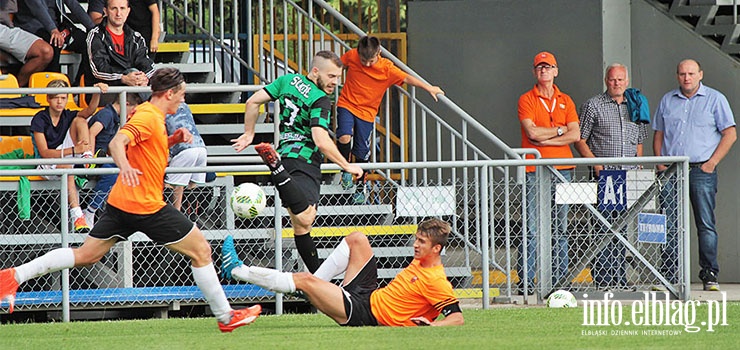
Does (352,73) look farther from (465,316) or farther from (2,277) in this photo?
(2,277)

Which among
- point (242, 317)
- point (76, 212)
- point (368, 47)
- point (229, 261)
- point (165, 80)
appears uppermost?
point (368, 47)

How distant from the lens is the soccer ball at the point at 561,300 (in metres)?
11.1

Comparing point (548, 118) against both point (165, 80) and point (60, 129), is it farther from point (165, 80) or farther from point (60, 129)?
point (165, 80)

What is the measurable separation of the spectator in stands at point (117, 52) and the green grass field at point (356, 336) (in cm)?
314

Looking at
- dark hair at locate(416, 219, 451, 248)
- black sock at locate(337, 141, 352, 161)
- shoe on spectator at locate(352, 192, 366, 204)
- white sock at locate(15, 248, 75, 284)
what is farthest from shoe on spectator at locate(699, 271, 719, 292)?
white sock at locate(15, 248, 75, 284)

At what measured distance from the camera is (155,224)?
8.86 meters

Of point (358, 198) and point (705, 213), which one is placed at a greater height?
point (358, 198)

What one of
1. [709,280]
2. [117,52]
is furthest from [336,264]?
[709,280]

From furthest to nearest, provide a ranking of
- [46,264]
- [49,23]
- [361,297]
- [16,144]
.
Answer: [49,23], [16,144], [361,297], [46,264]

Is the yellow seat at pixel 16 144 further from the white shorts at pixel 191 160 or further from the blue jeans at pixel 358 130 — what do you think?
the blue jeans at pixel 358 130

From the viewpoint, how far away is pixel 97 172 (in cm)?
1089

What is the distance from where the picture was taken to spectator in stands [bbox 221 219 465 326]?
8.89 m

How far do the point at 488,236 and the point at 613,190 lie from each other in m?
1.16

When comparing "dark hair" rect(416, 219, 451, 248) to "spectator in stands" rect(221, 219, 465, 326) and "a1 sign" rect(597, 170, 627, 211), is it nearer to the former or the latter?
"spectator in stands" rect(221, 219, 465, 326)
